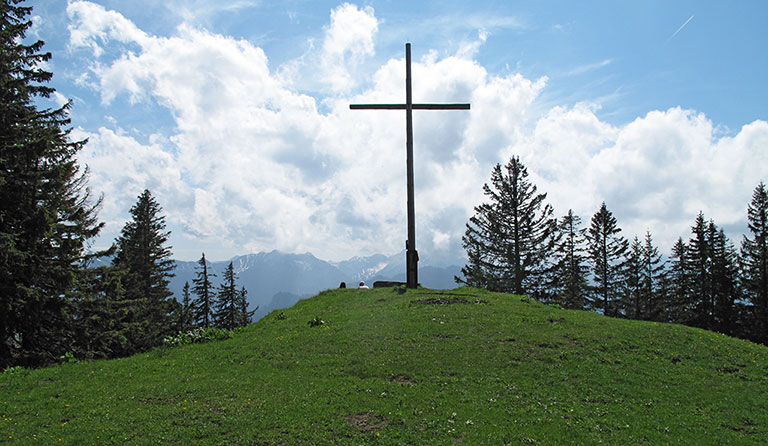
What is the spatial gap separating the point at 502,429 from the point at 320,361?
232 inches

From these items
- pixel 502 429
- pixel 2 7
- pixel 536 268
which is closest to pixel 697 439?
pixel 502 429

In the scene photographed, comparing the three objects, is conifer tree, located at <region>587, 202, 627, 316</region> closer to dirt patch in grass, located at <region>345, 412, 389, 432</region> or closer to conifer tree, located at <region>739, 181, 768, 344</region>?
conifer tree, located at <region>739, 181, 768, 344</region>

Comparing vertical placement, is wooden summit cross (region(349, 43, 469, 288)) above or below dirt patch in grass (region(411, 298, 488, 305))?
above

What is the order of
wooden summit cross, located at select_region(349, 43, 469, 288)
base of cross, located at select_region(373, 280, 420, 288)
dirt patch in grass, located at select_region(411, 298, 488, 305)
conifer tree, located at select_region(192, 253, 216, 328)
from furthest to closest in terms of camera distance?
conifer tree, located at select_region(192, 253, 216, 328), base of cross, located at select_region(373, 280, 420, 288), wooden summit cross, located at select_region(349, 43, 469, 288), dirt patch in grass, located at select_region(411, 298, 488, 305)

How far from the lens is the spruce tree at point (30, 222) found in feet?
53.7

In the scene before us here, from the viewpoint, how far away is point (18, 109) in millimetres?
17422

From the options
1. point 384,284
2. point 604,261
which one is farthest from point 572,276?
point 384,284

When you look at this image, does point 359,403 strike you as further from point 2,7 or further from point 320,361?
point 2,7

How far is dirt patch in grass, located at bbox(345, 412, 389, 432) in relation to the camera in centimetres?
789

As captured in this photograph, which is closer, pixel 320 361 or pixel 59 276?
pixel 320 361

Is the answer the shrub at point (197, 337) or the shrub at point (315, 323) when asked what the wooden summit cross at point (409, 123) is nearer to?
the shrub at point (315, 323)

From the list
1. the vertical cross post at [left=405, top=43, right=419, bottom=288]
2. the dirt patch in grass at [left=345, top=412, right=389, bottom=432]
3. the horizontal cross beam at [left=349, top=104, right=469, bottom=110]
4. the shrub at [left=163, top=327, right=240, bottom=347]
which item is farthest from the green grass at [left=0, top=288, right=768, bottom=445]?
the horizontal cross beam at [left=349, top=104, right=469, bottom=110]

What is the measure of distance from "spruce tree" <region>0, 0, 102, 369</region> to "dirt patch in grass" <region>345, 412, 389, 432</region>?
1515 cm

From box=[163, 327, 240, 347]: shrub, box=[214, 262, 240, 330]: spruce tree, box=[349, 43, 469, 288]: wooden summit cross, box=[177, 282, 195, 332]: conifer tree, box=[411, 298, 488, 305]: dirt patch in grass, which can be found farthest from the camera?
box=[214, 262, 240, 330]: spruce tree
